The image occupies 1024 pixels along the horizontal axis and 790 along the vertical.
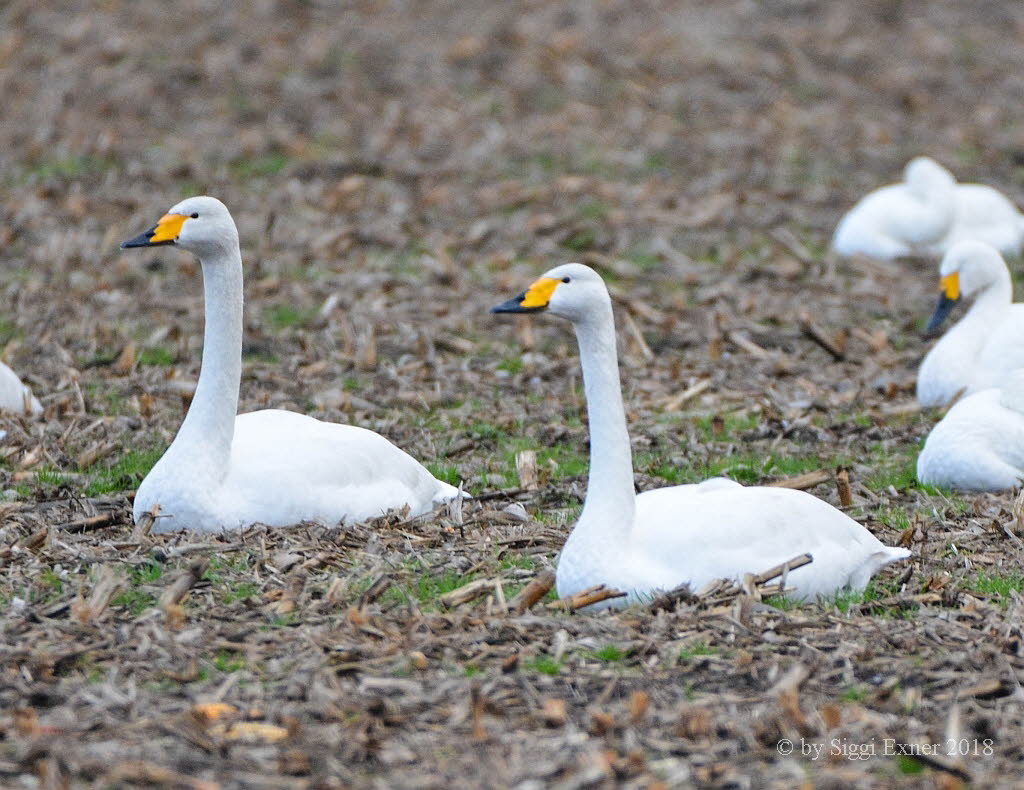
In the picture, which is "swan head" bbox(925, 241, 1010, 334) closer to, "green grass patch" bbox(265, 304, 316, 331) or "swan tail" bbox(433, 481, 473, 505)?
"green grass patch" bbox(265, 304, 316, 331)

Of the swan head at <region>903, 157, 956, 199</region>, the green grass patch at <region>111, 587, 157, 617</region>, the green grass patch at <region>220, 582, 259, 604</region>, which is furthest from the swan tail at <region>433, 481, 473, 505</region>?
the swan head at <region>903, 157, 956, 199</region>

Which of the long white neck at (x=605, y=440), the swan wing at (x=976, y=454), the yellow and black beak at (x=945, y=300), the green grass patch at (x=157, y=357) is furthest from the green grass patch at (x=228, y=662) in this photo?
the yellow and black beak at (x=945, y=300)

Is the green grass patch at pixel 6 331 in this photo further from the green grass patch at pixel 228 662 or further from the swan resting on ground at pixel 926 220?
the swan resting on ground at pixel 926 220

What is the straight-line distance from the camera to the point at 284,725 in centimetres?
470

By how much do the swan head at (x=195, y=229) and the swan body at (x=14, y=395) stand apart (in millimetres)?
2143

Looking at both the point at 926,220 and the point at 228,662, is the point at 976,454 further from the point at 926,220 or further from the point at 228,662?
the point at 926,220

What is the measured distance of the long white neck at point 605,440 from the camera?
5.72 meters

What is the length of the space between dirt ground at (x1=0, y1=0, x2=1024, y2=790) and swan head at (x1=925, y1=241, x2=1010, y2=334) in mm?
490

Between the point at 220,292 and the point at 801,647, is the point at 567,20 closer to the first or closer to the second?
the point at 220,292

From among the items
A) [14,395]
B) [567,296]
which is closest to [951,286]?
[567,296]

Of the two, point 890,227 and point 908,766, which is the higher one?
point 890,227

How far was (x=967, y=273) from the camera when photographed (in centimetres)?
1034

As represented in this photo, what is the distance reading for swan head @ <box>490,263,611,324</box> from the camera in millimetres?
5719

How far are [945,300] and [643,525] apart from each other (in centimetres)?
547
